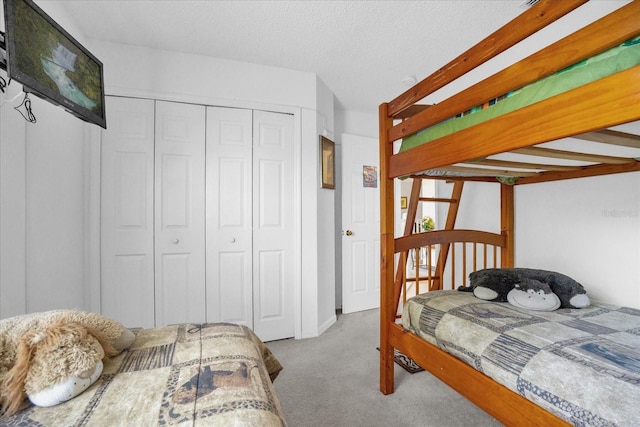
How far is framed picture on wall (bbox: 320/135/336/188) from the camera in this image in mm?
2727

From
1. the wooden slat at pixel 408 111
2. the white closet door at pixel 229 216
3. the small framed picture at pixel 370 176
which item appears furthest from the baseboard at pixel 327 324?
the wooden slat at pixel 408 111

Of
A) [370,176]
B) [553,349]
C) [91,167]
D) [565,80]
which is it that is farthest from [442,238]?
[91,167]

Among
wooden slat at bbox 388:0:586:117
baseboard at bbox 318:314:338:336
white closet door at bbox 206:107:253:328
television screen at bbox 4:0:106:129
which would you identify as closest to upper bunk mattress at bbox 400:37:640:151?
wooden slat at bbox 388:0:586:117

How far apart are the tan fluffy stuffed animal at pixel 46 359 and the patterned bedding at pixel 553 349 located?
128 centimetres

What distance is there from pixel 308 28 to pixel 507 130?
1622 millimetres

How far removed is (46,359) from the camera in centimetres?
67

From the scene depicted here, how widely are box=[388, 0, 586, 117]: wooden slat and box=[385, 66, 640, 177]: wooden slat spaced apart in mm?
281

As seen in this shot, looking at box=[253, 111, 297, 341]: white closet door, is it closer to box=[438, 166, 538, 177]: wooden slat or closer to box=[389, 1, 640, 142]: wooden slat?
box=[438, 166, 538, 177]: wooden slat

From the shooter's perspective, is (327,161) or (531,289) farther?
(327,161)

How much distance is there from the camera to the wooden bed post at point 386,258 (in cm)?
166

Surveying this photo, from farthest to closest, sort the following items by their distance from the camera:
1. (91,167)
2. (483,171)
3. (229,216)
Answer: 1. (229,216)
2. (91,167)
3. (483,171)

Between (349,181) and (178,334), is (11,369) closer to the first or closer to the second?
(178,334)

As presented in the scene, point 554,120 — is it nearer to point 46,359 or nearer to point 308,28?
point 46,359

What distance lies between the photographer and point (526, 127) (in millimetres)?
860
